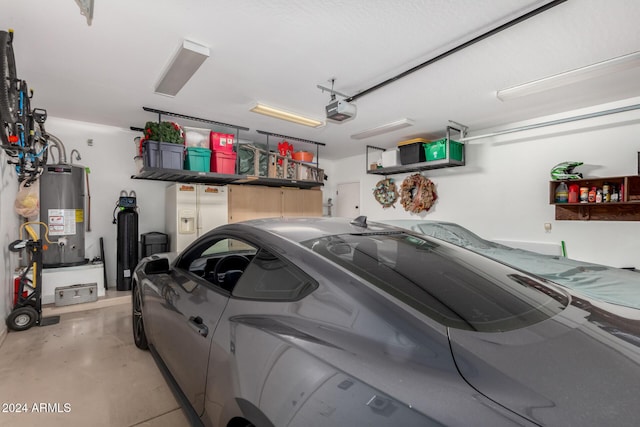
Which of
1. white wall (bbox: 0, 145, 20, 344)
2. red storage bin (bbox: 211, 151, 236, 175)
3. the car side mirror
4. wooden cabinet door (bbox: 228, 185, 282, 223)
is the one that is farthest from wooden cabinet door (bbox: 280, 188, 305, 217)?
the car side mirror

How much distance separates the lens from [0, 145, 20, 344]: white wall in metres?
3.06

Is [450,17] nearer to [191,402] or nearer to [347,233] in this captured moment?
[347,233]

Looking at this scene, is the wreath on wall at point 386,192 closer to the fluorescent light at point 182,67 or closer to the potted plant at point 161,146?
the potted plant at point 161,146

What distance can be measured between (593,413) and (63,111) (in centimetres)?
590

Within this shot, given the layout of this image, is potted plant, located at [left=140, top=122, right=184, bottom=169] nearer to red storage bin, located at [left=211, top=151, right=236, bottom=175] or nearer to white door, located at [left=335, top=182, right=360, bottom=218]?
red storage bin, located at [left=211, top=151, right=236, bottom=175]

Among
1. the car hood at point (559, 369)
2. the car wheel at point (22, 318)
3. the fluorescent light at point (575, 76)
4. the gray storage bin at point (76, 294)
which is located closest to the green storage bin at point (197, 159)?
the gray storage bin at point (76, 294)

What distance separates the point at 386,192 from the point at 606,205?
3.53 meters

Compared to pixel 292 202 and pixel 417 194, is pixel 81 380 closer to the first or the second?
pixel 292 202

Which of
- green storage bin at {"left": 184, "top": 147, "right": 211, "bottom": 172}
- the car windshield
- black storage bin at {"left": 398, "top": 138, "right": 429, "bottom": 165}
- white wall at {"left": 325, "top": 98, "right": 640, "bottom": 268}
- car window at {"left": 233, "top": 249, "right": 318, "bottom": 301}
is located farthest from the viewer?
black storage bin at {"left": 398, "top": 138, "right": 429, "bottom": 165}

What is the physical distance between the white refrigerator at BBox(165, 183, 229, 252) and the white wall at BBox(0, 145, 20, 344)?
1.87 m

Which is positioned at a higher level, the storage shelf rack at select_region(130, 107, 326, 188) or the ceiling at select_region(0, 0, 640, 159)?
the ceiling at select_region(0, 0, 640, 159)

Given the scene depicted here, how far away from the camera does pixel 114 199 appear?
4879mm

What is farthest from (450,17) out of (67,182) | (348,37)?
(67,182)

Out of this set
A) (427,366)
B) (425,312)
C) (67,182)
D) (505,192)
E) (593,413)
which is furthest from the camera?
(505,192)
